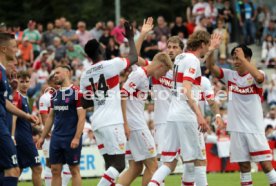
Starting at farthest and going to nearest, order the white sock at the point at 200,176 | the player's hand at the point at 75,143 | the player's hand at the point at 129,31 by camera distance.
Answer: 1. the player's hand at the point at 75,143
2. the white sock at the point at 200,176
3. the player's hand at the point at 129,31

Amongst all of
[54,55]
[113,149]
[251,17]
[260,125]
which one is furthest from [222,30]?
[113,149]

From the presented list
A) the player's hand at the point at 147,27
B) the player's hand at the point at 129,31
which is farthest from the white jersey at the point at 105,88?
the player's hand at the point at 147,27

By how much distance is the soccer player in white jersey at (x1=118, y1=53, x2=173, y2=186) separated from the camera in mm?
15344

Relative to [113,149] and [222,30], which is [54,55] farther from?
[113,149]

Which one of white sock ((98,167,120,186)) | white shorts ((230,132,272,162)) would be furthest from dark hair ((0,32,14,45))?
white shorts ((230,132,272,162))

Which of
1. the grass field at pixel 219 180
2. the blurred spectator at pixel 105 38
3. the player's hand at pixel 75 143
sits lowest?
the grass field at pixel 219 180

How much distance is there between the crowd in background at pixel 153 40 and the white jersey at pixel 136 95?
10245 mm

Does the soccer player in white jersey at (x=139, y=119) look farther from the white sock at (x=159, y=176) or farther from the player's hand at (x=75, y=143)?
the white sock at (x=159, y=176)

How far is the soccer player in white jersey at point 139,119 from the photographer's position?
50.3 ft

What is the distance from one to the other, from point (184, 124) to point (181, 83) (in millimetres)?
665

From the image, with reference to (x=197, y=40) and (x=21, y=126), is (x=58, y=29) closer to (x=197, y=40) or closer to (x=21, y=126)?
(x=21, y=126)

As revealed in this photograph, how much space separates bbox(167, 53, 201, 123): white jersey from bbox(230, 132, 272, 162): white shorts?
4.74ft

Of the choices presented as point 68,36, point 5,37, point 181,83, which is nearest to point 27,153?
point 181,83

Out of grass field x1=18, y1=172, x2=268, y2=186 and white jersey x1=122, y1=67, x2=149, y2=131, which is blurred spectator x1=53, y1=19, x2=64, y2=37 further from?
white jersey x1=122, y1=67, x2=149, y2=131
